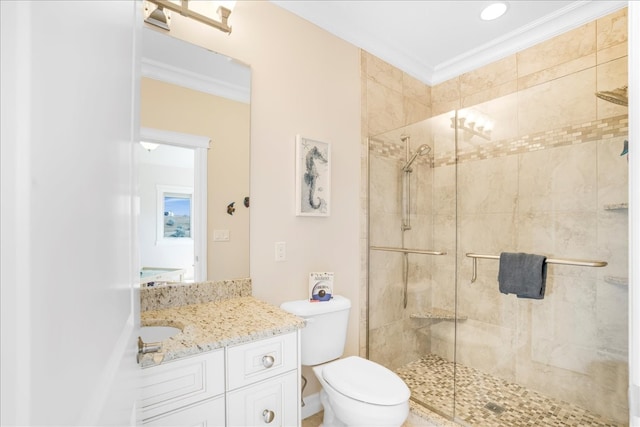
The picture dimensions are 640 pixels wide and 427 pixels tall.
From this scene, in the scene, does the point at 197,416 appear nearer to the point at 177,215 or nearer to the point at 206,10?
the point at 177,215

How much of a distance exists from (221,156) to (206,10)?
0.77 m

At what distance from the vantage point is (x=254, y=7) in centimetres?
185

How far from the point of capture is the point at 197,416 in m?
1.13

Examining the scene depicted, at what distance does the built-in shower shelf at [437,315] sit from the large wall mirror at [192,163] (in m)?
1.51

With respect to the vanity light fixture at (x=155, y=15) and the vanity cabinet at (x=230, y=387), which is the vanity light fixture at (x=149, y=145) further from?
the vanity cabinet at (x=230, y=387)

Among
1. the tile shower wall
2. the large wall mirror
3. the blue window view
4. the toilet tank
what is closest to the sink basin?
the large wall mirror

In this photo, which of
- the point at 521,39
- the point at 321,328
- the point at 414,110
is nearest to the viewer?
the point at 321,328

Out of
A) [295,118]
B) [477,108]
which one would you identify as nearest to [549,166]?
[477,108]

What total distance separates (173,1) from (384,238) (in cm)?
195

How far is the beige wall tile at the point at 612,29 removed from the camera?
75.4 inches

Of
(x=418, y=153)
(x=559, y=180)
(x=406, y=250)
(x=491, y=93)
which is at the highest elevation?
(x=491, y=93)

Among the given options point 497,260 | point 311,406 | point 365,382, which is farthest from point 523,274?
point 311,406

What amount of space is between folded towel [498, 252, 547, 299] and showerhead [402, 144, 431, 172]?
888 millimetres

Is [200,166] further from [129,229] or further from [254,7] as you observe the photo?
[129,229]
